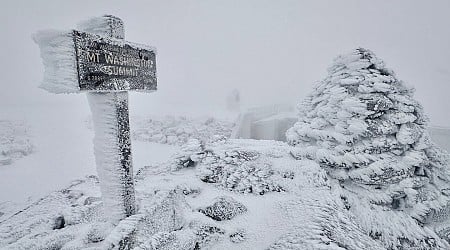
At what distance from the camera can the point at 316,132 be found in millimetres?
7742

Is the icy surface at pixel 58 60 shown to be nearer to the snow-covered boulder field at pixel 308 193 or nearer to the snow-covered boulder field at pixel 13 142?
the snow-covered boulder field at pixel 308 193

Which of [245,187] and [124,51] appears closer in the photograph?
[124,51]

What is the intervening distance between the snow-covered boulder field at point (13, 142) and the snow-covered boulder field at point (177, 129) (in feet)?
21.8

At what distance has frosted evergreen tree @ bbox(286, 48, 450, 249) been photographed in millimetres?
6109

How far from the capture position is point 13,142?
48.3 ft

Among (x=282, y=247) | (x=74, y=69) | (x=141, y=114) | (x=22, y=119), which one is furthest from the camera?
(x=141, y=114)

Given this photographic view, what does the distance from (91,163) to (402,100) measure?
14.3 metres

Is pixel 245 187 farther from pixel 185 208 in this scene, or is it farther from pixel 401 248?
pixel 401 248

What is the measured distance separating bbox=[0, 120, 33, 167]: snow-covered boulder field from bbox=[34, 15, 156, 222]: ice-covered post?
12508 mm

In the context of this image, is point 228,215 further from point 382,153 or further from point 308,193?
point 382,153

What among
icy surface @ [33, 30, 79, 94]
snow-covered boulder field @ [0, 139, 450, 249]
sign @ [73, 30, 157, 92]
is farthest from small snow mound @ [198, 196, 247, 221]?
icy surface @ [33, 30, 79, 94]

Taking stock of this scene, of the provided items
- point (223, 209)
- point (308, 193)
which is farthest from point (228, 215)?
point (308, 193)

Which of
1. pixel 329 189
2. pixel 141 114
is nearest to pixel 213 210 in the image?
pixel 329 189

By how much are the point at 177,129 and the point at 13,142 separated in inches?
405
